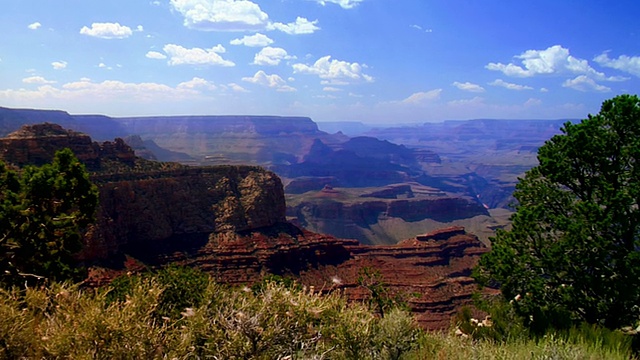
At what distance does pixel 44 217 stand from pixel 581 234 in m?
25.5

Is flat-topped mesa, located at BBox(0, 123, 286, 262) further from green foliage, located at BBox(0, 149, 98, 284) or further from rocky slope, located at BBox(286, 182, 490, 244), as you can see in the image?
rocky slope, located at BBox(286, 182, 490, 244)

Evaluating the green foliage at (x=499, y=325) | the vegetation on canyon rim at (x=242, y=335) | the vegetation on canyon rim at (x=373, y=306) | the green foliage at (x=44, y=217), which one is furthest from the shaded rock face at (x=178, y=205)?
the green foliage at (x=499, y=325)

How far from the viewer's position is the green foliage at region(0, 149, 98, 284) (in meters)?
22.4

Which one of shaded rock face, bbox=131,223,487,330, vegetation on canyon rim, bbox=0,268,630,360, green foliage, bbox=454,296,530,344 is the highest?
vegetation on canyon rim, bbox=0,268,630,360

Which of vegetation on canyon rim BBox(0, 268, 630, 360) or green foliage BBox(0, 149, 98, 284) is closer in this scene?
vegetation on canyon rim BBox(0, 268, 630, 360)

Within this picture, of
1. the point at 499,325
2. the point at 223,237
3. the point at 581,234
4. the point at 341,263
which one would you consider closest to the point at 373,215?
the point at 341,263

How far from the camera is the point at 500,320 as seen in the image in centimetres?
1711

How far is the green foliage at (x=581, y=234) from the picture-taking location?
16656 mm

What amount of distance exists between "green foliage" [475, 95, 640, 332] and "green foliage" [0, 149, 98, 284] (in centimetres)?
2125

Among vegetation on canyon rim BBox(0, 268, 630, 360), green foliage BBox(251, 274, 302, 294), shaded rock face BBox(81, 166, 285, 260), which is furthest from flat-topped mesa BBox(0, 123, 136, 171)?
vegetation on canyon rim BBox(0, 268, 630, 360)

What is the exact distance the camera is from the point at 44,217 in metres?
23.1

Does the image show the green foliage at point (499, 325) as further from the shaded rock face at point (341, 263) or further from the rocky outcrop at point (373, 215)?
the rocky outcrop at point (373, 215)

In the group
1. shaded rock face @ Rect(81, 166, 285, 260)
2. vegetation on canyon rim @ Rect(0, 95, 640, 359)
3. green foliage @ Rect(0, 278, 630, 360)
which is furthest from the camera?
shaded rock face @ Rect(81, 166, 285, 260)

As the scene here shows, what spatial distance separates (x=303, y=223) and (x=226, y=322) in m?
152
